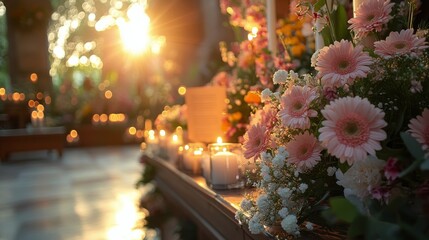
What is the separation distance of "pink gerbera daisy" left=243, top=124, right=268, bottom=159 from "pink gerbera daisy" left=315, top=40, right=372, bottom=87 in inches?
7.5

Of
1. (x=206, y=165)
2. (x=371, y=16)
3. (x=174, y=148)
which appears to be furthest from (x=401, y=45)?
(x=174, y=148)

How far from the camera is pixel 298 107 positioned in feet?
2.93

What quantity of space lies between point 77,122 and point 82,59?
7.97 feet

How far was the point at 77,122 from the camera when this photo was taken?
973 cm

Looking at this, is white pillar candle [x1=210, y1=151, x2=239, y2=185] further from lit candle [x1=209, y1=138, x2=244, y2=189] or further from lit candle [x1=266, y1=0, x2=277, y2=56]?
lit candle [x1=266, y1=0, x2=277, y2=56]

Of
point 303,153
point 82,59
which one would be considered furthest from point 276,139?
point 82,59

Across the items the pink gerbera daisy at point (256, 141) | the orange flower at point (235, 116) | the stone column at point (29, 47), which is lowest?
the pink gerbera daisy at point (256, 141)

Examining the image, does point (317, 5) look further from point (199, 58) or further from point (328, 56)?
point (199, 58)

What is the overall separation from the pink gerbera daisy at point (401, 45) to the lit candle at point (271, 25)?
912 mm

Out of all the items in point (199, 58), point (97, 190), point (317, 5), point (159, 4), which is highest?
point (159, 4)

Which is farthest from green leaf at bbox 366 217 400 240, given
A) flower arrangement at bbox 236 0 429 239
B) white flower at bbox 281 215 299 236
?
white flower at bbox 281 215 299 236

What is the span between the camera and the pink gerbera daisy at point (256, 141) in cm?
101

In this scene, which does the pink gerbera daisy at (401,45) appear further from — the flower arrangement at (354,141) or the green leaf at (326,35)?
the green leaf at (326,35)

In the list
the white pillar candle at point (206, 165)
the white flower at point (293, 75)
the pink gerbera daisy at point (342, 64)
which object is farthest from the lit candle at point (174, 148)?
the pink gerbera daisy at point (342, 64)
